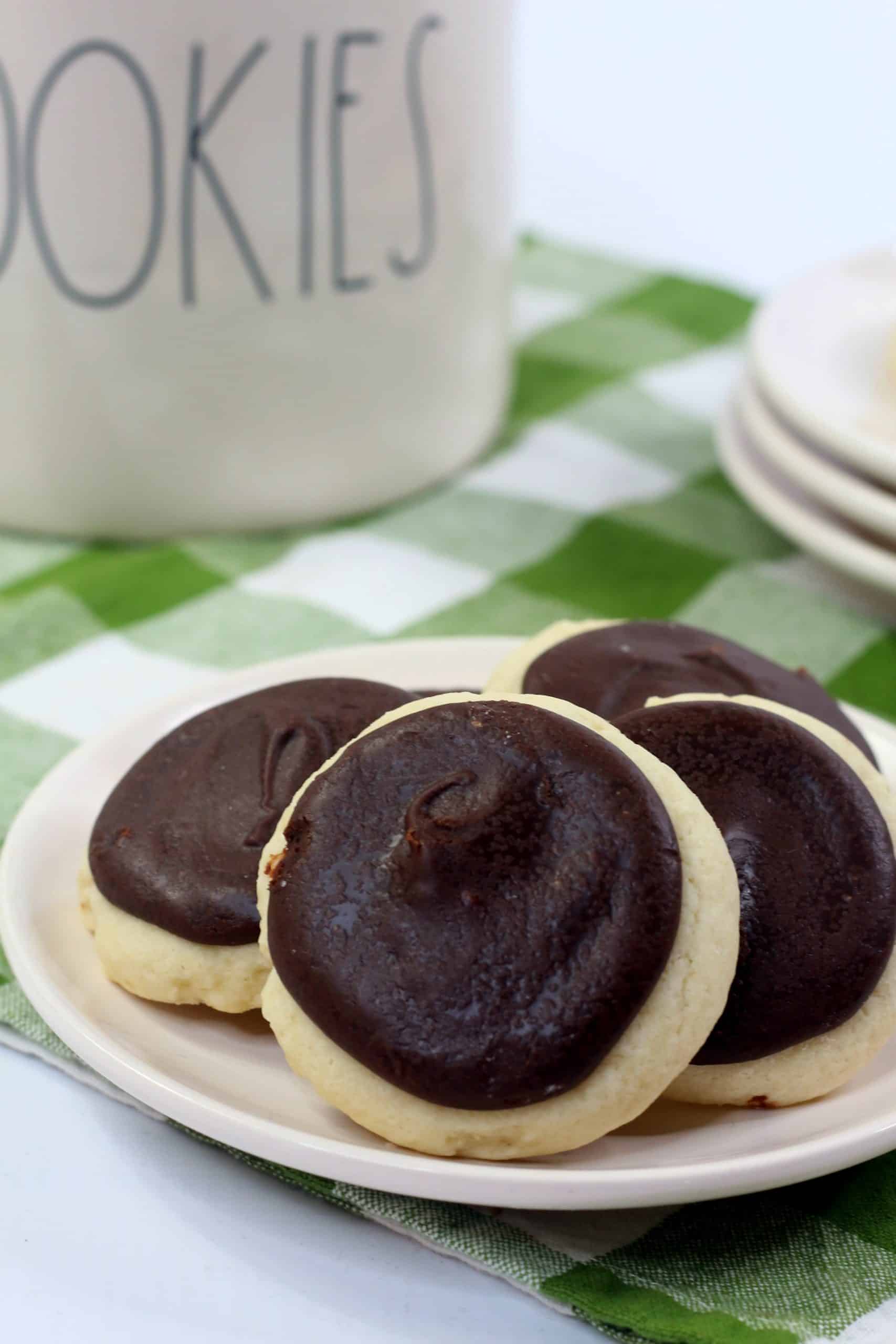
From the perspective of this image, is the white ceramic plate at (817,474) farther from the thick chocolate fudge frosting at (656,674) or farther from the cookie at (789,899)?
the cookie at (789,899)

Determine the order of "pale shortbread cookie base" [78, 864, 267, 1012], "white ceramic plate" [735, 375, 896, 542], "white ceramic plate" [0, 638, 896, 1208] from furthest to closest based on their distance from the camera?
"white ceramic plate" [735, 375, 896, 542] < "pale shortbread cookie base" [78, 864, 267, 1012] < "white ceramic plate" [0, 638, 896, 1208]

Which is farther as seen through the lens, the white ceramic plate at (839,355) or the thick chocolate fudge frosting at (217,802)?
the white ceramic plate at (839,355)

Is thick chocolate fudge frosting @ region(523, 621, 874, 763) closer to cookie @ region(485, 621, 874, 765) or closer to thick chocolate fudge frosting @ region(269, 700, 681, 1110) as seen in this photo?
cookie @ region(485, 621, 874, 765)

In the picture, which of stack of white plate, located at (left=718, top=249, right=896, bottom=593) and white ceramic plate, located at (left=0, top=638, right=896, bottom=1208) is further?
stack of white plate, located at (left=718, top=249, right=896, bottom=593)

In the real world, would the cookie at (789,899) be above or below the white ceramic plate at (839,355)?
above

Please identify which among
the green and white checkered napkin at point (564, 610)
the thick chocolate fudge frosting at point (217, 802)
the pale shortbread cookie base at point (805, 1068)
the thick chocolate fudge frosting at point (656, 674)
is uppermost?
the thick chocolate fudge frosting at point (656, 674)

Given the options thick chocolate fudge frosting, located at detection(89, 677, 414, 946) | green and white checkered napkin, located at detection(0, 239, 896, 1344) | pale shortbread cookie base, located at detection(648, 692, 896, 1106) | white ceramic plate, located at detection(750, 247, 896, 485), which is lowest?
green and white checkered napkin, located at detection(0, 239, 896, 1344)

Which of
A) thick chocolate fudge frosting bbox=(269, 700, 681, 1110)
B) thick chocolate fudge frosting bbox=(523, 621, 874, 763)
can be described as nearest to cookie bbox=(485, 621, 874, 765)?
thick chocolate fudge frosting bbox=(523, 621, 874, 763)

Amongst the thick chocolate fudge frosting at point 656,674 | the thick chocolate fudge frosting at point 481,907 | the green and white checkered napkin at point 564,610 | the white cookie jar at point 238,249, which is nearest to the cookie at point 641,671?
the thick chocolate fudge frosting at point 656,674
